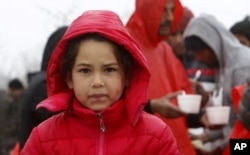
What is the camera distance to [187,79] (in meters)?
5.60

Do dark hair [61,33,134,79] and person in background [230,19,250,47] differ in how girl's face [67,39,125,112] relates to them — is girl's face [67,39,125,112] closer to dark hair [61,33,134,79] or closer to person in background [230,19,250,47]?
dark hair [61,33,134,79]

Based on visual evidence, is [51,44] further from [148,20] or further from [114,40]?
[114,40]

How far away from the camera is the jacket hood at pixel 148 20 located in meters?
5.28

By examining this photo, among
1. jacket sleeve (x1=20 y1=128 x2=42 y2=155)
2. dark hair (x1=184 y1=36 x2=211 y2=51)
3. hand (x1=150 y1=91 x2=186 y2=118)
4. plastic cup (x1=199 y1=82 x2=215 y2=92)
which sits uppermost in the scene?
dark hair (x1=184 y1=36 x2=211 y2=51)

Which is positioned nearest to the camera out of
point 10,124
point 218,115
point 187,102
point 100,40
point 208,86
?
point 100,40

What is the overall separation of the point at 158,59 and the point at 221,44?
729mm

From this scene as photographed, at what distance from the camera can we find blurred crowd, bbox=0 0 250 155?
454 centimetres

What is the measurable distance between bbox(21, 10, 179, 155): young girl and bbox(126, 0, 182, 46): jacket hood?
2.02 metres

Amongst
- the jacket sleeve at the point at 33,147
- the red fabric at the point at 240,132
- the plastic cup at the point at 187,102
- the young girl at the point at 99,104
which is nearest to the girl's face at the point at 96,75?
the young girl at the point at 99,104

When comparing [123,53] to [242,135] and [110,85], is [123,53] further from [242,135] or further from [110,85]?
[242,135]

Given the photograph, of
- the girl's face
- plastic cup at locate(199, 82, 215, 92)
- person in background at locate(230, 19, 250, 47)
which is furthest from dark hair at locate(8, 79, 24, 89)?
the girl's face

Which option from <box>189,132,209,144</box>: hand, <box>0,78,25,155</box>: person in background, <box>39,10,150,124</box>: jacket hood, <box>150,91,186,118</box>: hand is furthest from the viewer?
<box>0,78,25,155</box>: person in background

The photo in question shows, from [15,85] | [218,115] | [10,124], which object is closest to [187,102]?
[218,115]

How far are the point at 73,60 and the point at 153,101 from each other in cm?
156
